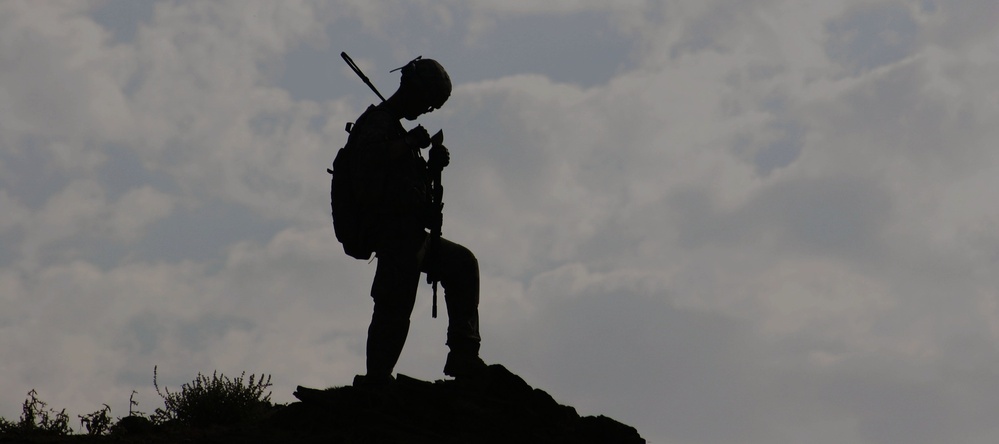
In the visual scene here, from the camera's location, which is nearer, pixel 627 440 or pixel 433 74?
pixel 627 440

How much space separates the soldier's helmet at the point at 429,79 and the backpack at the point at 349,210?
0.76 m

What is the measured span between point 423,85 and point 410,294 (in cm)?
184

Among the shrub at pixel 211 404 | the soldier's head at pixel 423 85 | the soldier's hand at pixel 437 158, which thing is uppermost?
the soldier's head at pixel 423 85

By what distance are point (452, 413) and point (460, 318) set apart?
120cm

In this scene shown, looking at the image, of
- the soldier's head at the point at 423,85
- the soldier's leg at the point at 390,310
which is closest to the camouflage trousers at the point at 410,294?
the soldier's leg at the point at 390,310

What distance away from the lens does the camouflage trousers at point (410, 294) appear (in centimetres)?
1189

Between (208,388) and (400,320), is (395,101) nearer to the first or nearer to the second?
(400,320)

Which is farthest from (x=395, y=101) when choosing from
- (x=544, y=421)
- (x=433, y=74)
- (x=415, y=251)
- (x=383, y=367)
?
(x=544, y=421)

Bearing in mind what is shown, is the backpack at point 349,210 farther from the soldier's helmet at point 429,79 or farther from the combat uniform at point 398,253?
the soldier's helmet at point 429,79

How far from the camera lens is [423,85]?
1225 centimetres

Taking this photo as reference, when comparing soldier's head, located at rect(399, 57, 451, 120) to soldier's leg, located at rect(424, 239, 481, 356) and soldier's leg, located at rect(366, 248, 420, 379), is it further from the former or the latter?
soldier's leg, located at rect(366, 248, 420, 379)

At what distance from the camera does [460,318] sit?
1233 cm

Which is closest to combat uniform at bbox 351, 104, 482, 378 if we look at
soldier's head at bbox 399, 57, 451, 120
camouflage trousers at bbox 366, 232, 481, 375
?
camouflage trousers at bbox 366, 232, 481, 375

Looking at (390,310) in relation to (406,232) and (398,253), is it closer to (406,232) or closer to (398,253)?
(398,253)
